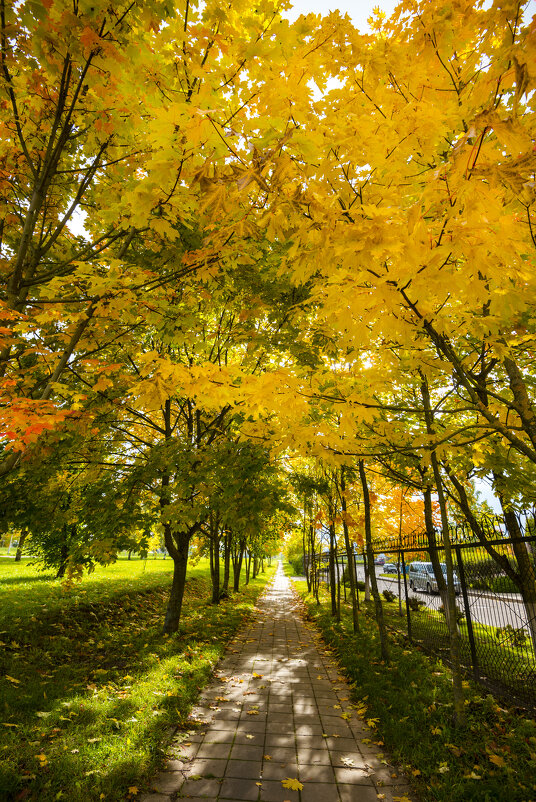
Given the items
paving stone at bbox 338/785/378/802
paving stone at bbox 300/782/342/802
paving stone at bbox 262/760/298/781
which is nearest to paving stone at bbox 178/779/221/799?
paving stone at bbox 262/760/298/781

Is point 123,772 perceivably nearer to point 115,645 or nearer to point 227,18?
point 115,645

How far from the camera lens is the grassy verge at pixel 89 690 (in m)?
3.03

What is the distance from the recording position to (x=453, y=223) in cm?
181

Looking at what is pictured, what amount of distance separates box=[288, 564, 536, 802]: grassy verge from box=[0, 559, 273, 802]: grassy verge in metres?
2.33

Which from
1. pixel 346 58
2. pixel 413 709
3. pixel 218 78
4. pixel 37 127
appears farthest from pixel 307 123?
pixel 413 709

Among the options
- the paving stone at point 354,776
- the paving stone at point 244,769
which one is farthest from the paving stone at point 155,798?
the paving stone at point 354,776

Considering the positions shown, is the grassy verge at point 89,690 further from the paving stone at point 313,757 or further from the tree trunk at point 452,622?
the tree trunk at point 452,622

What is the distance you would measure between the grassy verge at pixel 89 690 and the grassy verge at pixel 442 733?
7.64ft

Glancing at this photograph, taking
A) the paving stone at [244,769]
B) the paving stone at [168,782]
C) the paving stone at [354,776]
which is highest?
the paving stone at [168,782]

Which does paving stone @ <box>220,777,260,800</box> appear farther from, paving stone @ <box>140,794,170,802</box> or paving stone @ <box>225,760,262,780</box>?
paving stone @ <box>140,794,170,802</box>

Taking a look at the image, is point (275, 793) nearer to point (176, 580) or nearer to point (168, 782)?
point (168, 782)

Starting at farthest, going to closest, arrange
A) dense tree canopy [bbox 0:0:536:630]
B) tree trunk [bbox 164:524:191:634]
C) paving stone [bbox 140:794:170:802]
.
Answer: tree trunk [bbox 164:524:191:634] → paving stone [bbox 140:794:170:802] → dense tree canopy [bbox 0:0:536:630]

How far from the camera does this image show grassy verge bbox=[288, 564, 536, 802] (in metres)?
3.07

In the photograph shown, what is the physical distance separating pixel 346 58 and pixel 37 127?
301 cm
